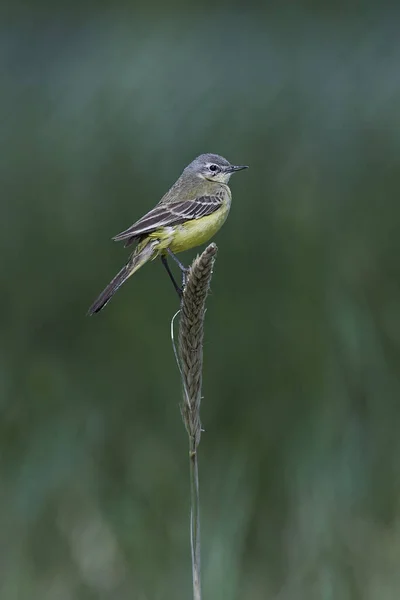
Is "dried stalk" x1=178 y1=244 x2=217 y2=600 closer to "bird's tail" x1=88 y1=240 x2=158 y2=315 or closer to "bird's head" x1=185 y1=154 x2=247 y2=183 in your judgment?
"bird's tail" x1=88 y1=240 x2=158 y2=315

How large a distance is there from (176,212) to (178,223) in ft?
0.19

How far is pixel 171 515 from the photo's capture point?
4.10m

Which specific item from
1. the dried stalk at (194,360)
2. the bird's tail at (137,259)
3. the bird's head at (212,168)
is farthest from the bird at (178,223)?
the dried stalk at (194,360)

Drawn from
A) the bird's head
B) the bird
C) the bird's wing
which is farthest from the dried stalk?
the bird's head

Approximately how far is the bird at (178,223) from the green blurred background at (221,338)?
248mm

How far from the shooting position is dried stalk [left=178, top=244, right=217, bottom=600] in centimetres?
253

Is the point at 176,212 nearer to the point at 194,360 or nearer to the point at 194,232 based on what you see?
the point at 194,232

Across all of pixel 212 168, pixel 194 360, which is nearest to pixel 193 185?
pixel 212 168

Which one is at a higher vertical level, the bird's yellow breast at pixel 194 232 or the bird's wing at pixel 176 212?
the bird's wing at pixel 176 212

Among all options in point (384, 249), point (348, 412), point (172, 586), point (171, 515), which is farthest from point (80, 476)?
point (384, 249)

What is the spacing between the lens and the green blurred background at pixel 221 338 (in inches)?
148

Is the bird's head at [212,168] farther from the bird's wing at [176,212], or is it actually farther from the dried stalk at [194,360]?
the dried stalk at [194,360]

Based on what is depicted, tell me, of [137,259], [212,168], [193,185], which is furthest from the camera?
[212,168]

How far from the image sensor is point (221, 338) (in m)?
5.45
